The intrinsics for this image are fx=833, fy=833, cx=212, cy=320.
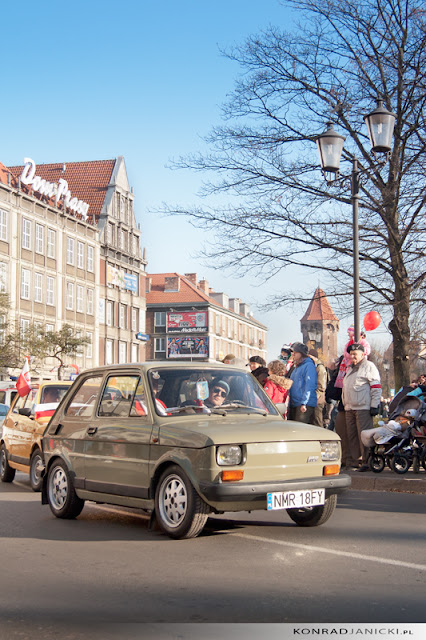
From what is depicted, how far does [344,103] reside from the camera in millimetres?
18969

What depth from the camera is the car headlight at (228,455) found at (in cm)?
706

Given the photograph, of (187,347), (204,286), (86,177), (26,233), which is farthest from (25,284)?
(204,286)

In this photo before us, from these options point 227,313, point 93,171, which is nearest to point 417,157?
point 93,171

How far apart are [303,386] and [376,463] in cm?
194

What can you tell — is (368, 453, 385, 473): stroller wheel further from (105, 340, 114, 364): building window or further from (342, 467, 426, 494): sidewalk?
(105, 340, 114, 364): building window

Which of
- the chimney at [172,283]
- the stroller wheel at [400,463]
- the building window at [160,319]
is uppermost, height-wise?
the chimney at [172,283]

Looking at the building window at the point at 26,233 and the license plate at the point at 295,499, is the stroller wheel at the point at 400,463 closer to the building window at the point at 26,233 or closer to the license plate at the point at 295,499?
the license plate at the point at 295,499

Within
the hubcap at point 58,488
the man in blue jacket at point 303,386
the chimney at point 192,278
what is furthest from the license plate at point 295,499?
the chimney at point 192,278

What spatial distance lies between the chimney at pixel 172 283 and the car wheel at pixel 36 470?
315ft

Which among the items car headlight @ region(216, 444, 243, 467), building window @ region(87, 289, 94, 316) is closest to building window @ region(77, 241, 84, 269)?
building window @ region(87, 289, 94, 316)

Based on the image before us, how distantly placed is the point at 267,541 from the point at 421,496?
4259 mm

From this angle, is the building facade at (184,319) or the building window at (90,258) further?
the building facade at (184,319)

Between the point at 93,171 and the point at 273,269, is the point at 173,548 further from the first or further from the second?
the point at 93,171

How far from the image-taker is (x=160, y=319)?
106125 millimetres
